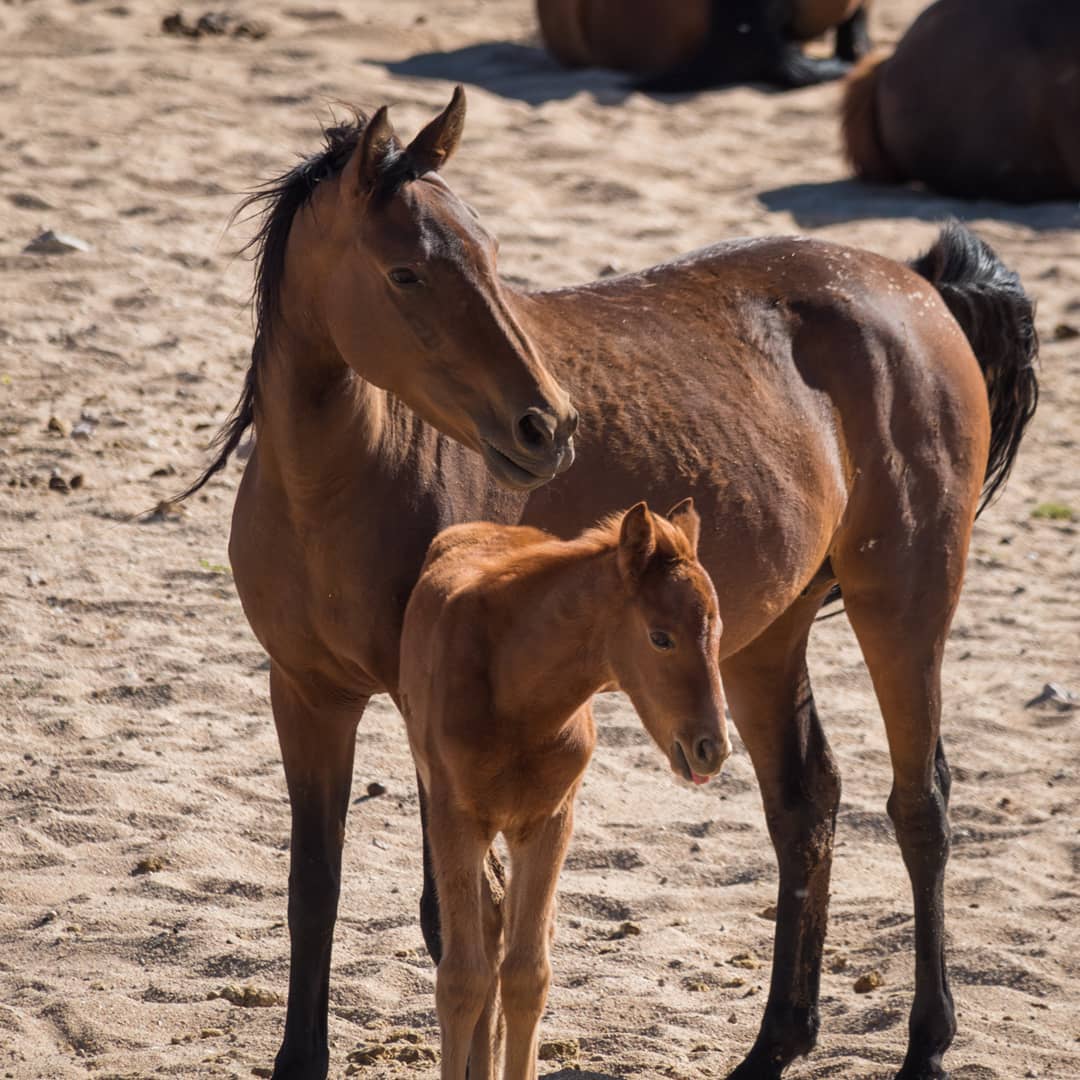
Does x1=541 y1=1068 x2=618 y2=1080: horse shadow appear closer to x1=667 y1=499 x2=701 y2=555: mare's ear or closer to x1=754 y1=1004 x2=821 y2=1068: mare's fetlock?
x1=754 y1=1004 x2=821 y2=1068: mare's fetlock

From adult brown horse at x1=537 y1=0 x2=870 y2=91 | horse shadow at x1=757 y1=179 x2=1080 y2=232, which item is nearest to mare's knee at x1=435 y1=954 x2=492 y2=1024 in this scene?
horse shadow at x1=757 y1=179 x2=1080 y2=232

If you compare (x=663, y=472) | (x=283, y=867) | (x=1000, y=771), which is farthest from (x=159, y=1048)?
(x=1000, y=771)

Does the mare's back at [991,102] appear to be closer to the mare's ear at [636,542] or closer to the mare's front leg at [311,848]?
the mare's front leg at [311,848]

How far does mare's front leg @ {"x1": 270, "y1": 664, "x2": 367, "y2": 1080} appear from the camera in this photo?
380cm

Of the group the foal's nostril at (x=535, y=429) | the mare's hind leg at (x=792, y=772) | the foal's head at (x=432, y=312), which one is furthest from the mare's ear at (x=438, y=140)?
the mare's hind leg at (x=792, y=772)

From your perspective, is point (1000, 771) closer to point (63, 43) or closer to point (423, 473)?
point (423, 473)

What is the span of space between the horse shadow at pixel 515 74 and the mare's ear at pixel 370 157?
7397 millimetres

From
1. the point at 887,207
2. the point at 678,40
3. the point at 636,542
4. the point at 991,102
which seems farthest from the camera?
the point at 678,40

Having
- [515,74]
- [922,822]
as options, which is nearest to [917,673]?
[922,822]

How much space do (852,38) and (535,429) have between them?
9.88m

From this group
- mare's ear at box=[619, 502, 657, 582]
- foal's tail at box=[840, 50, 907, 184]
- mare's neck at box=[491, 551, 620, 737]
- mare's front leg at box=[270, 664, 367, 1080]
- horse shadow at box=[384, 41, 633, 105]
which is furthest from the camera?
horse shadow at box=[384, 41, 633, 105]

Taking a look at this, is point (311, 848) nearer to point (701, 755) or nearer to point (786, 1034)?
point (786, 1034)

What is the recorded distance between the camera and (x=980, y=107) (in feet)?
33.8

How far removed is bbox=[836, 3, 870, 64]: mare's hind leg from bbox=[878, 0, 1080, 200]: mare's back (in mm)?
1642
